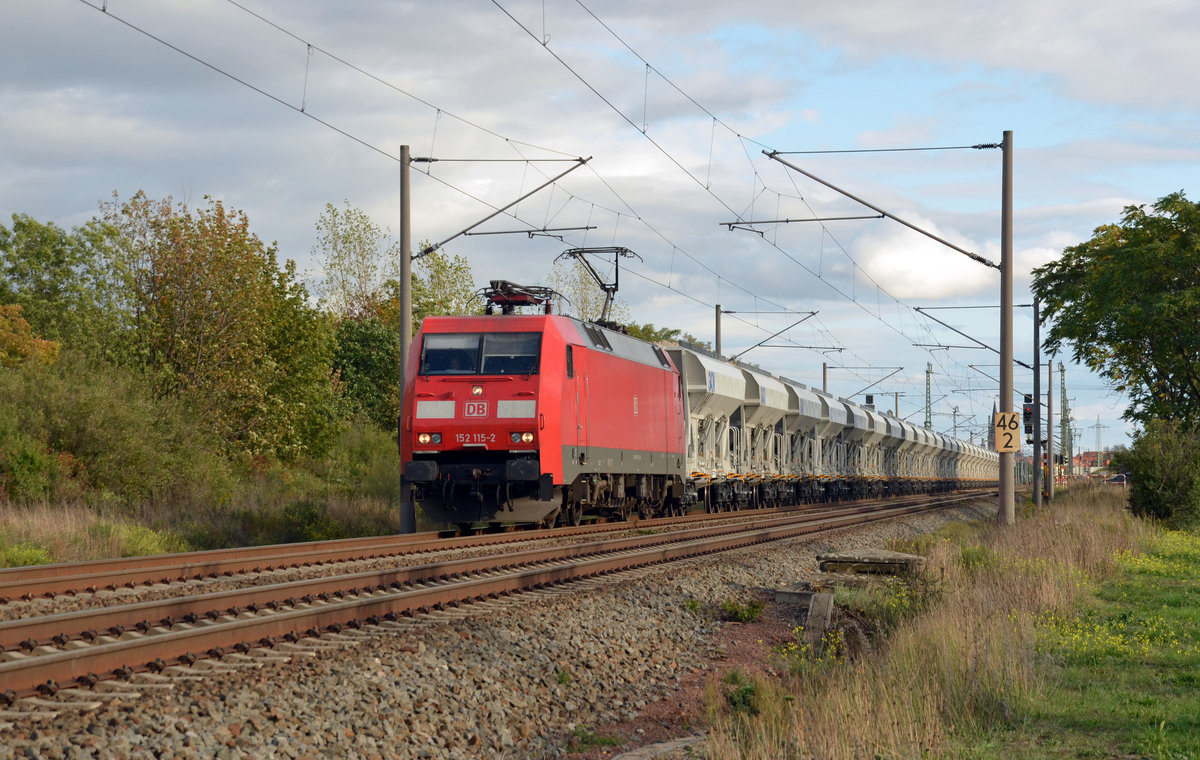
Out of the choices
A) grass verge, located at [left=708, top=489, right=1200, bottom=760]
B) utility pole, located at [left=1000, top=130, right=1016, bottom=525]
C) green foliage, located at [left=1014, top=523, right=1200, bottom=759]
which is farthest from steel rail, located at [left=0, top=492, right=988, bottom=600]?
utility pole, located at [left=1000, top=130, right=1016, bottom=525]

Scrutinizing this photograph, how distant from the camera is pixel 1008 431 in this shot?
2388 cm

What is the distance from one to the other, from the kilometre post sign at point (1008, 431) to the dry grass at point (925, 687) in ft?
32.0

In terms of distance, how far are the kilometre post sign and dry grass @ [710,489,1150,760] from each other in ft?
32.0

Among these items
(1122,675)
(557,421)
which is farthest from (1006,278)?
(1122,675)

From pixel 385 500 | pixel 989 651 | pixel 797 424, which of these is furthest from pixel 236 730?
pixel 797 424

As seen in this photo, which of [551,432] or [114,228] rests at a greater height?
[114,228]

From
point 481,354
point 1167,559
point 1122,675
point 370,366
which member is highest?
point 370,366

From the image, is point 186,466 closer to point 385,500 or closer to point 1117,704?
point 385,500

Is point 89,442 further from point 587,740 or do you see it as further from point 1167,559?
point 1167,559

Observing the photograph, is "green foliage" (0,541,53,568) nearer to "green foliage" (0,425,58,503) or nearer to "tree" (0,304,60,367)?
"green foliage" (0,425,58,503)

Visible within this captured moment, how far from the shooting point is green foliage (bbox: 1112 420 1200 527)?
27344 mm

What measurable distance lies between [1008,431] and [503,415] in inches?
425

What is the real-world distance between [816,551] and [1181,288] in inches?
711

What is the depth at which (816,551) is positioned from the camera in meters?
19.7
